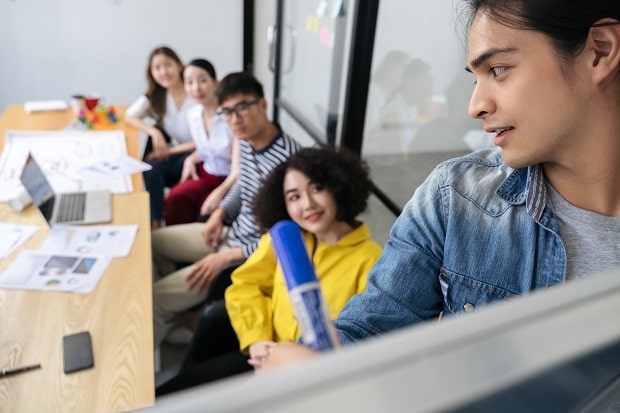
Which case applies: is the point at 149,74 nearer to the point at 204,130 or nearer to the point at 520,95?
the point at 204,130

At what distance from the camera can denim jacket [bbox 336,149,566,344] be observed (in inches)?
24.9

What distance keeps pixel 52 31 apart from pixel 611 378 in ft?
14.6

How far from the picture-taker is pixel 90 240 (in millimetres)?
1466

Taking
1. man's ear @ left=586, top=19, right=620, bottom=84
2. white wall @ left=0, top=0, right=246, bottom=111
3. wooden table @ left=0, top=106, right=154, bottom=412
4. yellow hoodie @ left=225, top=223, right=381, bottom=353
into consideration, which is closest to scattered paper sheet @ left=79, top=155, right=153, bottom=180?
wooden table @ left=0, top=106, right=154, bottom=412

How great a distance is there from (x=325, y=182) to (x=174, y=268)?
0.99 m

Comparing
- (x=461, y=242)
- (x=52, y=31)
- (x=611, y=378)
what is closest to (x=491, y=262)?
(x=461, y=242)

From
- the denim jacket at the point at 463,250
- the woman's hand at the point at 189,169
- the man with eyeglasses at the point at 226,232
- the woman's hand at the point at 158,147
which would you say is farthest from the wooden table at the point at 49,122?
→ the denim jacket at the point at 463,250

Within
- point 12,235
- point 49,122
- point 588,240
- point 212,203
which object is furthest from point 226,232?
point 588,240

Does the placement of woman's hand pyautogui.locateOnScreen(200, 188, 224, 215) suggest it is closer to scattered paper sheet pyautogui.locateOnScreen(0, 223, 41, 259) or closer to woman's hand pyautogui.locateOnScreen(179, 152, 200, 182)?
woman's hand pyautogui.locateOnScreen(179, 152, 200, 182)

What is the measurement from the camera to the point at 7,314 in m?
1.14

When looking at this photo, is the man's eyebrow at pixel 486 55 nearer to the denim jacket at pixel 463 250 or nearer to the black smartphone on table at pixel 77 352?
the denim jacket at pixel 463 250

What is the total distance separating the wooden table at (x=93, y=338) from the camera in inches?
36.9

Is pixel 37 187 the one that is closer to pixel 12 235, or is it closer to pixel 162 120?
pixel 12 235

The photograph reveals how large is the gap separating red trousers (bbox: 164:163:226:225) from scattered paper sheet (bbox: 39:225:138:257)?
0.84m
